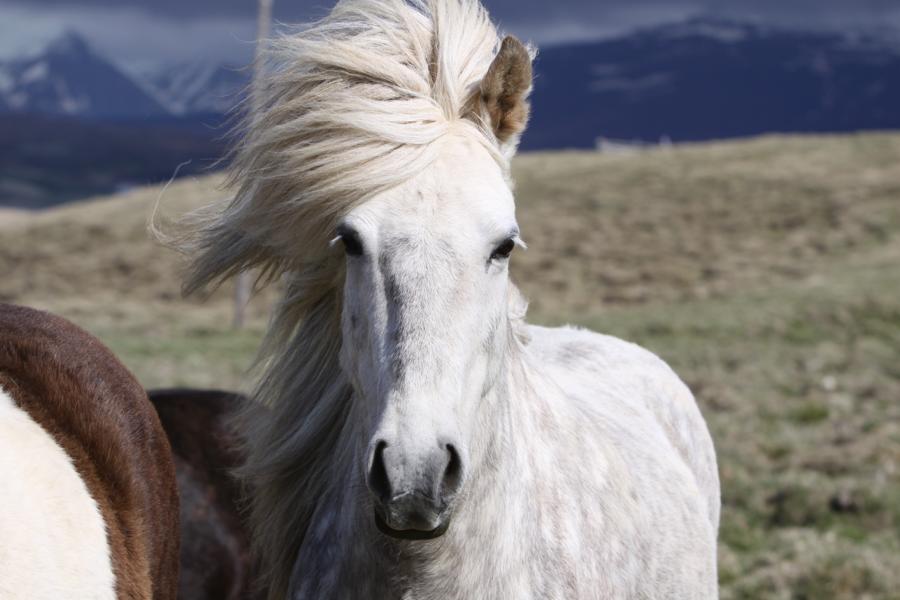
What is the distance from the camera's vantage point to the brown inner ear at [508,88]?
8.13ft

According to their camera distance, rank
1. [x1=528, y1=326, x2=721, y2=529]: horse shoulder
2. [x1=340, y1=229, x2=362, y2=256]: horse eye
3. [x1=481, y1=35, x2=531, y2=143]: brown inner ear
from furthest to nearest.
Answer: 1. [x1=528, y1=326, x2=721, y2=529]: horse shoulder
2. [x1=481, y1=35, x2=531, y2=143]: brown inner ear
3. [x1=340, y1=229, x2=362, y2=256]: horse eye

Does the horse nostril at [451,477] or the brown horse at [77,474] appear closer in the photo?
the horse nostril at [451,477]

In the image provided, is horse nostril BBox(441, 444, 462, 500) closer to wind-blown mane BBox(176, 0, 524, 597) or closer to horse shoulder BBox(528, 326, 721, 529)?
Answer: wind-blown mane BBox(176, 0, 524, 597)

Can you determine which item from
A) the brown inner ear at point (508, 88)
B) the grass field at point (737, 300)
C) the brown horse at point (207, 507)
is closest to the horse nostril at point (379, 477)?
the brown inner ear at point (508, 88)

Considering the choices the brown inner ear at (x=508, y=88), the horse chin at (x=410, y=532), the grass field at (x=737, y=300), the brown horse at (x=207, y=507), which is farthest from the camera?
the grass field at (x=737, y=300)

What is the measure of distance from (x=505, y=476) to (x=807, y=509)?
5234 mm

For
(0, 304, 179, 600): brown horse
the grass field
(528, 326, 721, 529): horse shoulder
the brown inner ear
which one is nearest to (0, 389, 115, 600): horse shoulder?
(0, 304, 179, 600): brown horse

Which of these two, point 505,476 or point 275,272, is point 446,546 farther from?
point 275,272

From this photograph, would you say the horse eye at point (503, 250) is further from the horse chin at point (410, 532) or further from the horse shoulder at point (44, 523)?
the horse shoulder at point (44, 523)

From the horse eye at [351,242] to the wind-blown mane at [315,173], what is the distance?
9 cm

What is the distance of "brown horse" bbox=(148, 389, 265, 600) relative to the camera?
4.18 meters

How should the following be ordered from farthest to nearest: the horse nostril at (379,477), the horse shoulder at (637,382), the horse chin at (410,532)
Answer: the horse shoulder at (637,382)
the horse chin at (410,532)
the horse nostril at (379,477)

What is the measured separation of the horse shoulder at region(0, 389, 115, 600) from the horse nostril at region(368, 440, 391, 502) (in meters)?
0.76

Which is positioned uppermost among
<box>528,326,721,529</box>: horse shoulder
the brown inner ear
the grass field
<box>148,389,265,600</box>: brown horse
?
the brown inner ear
